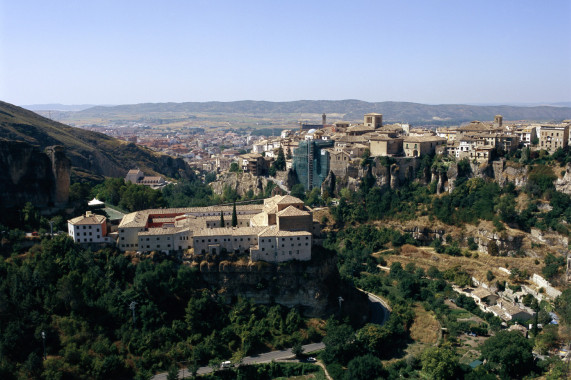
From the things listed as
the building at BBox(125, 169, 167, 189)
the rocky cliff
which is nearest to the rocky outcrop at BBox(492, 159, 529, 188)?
the rocky cliff

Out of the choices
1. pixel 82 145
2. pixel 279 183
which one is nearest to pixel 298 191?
pixel 279 183

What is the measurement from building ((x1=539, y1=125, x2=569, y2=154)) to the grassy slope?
2203 inches

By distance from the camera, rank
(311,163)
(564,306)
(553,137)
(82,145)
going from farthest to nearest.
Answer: (82,145) → (311,163) → (553,137) → (564,306)

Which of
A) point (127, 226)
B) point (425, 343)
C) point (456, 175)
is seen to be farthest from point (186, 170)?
point (425, 343)

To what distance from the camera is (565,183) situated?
163 ft

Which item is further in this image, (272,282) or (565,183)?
(565,183)

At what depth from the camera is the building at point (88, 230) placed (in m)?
37.2

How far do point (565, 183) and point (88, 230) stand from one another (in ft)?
134

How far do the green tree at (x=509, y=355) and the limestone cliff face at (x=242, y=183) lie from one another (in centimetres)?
3638

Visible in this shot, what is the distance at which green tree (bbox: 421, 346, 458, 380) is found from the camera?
99.7 ft

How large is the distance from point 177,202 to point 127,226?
73.8ft

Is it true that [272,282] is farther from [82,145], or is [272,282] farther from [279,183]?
[82,145]

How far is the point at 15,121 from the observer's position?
8100 cm

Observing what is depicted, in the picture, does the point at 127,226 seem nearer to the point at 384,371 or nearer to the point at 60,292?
the point at 60,292
